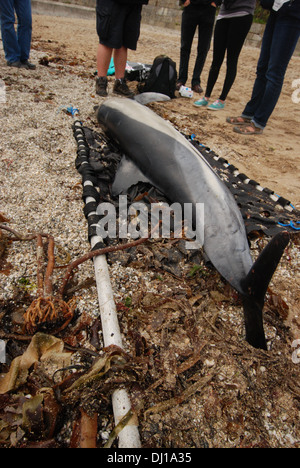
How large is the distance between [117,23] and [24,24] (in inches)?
84.0

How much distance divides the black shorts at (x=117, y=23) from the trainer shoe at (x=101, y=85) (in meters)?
0.57

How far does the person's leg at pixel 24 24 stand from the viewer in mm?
4707

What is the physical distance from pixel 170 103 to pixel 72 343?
4.72m

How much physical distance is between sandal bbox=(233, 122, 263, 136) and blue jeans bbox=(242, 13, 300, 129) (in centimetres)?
6

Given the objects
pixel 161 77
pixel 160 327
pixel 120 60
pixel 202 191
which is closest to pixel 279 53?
pixel 161 77

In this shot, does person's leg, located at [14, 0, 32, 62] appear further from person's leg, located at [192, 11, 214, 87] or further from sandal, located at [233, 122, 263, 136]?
sandal, located at [233, 122, 263, 136]

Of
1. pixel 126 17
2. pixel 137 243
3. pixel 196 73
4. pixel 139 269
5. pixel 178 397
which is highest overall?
pixel 126 17

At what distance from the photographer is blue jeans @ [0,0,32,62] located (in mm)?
4637

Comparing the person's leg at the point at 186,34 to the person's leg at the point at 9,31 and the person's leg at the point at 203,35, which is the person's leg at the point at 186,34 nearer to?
the person's leg at the point at 203,35

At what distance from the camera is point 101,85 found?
4.71 metres

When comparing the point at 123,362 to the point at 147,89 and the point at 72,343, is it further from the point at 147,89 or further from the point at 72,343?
the point at 147,89

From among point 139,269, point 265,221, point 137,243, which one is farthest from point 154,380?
point 265,221

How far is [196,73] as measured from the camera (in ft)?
18.5

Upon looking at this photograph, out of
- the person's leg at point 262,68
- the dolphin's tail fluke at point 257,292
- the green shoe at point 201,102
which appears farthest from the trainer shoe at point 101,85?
the dolphin's tail fluke at point 257,292
